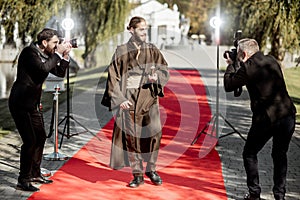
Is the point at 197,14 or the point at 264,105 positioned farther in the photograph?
the point at 197,14

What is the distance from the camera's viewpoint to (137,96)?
7977 millimetres

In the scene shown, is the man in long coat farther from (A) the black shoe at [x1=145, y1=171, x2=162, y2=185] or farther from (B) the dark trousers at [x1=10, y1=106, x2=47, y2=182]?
(B) the dark trousers at [x1=10, y1=106, x2=47, y2=182]

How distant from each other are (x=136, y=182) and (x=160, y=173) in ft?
2.96

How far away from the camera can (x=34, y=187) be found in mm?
7582

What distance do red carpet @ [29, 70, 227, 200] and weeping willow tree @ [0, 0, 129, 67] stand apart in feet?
15.9

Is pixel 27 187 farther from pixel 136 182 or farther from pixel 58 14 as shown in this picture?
pixel 58 14

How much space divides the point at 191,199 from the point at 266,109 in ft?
4.88

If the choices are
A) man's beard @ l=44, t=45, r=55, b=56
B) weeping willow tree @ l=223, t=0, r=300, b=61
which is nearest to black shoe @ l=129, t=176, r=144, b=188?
man's beard @ l=44, t=45, r=55, b=56

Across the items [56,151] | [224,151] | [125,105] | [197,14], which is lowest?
[224,151]

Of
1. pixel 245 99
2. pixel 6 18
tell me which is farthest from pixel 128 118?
pixel 245 99

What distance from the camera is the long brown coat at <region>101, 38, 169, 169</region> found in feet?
25.6

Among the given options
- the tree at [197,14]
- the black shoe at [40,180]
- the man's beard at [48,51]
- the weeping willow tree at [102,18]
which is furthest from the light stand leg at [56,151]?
the tree at [197,14]

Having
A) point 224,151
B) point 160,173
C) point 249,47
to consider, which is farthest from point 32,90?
point 224,151

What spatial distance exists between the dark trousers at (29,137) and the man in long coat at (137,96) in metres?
0.96
